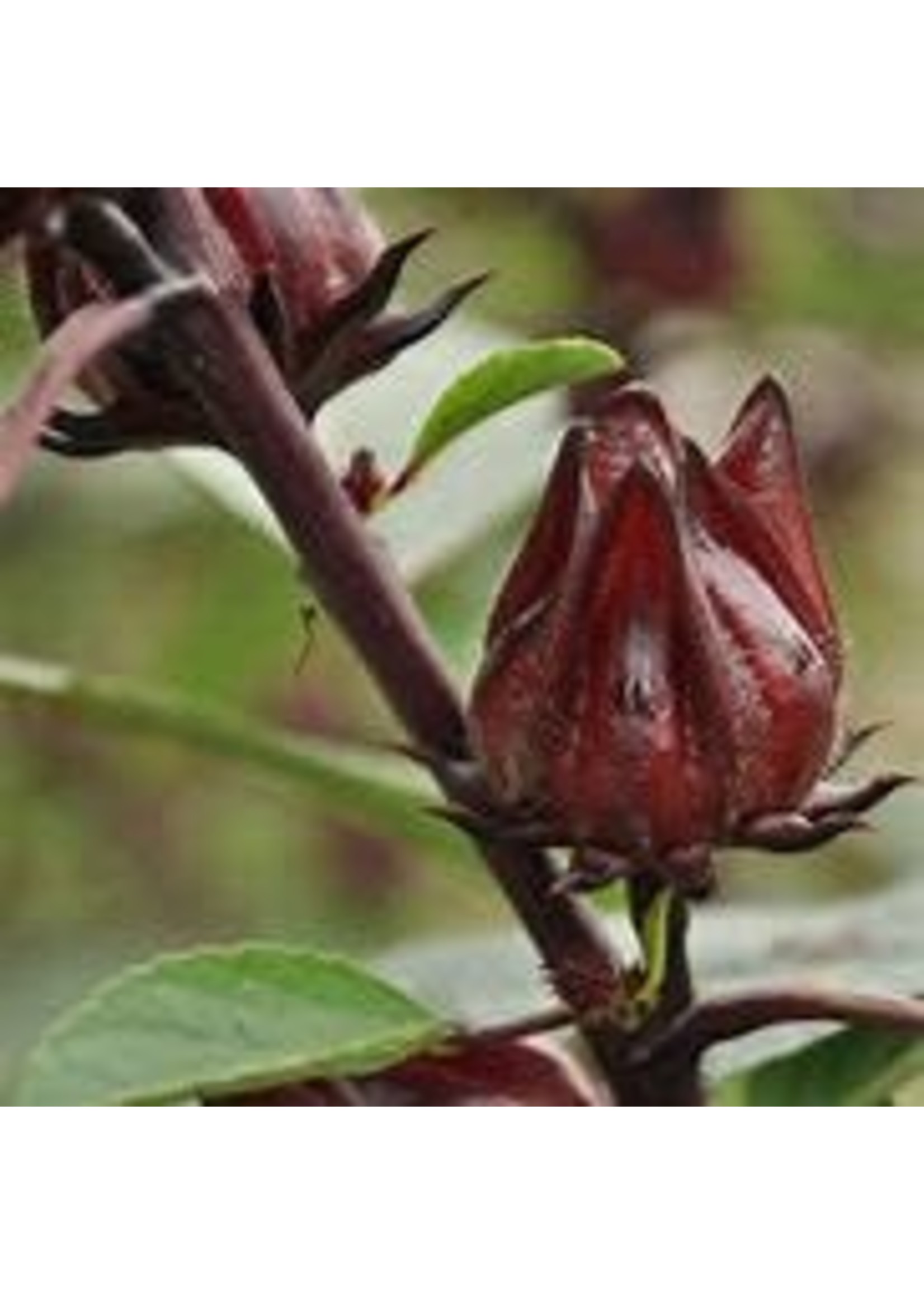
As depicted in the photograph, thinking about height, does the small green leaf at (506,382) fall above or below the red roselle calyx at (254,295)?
below

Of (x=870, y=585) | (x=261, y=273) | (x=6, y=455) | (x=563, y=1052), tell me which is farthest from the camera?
(x=870, y=585)

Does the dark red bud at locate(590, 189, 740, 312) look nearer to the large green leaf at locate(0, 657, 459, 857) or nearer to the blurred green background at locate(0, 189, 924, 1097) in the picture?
the blurred green background at locate(0, 189, 924, 1097)

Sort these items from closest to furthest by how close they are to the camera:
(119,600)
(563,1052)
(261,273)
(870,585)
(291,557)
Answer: (261,273)
(563,1052)
(291,557)
(119,600)
(870,585)

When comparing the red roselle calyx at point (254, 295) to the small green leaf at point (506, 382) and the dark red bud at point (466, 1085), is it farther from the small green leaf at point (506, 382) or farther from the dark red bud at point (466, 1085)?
the dark red bud at point (466, 1085)

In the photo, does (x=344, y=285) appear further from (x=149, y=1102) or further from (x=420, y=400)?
(x=420, y=400)

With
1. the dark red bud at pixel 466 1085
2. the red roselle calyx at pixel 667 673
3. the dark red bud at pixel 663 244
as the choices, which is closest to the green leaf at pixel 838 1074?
the dark red bud at pixel 466 1085

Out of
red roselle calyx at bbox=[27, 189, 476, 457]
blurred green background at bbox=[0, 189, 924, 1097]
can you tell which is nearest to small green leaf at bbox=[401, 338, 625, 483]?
red roselle calyx at bbox=[27, 189, 476, 457]

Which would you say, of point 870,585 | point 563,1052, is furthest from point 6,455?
point 870,585
